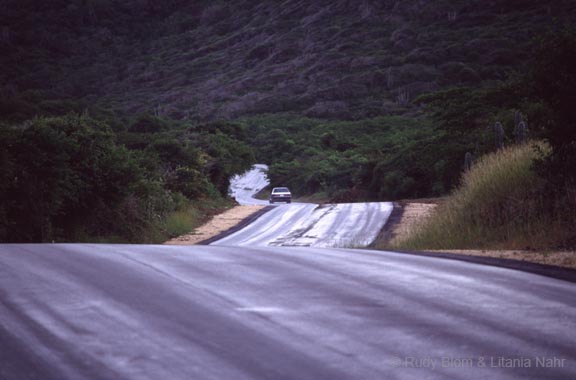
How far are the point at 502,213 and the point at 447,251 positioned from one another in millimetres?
3186

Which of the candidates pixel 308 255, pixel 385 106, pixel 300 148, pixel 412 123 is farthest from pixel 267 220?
pixel 385 106

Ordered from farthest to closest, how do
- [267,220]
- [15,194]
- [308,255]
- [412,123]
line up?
[412,123]
[267,220]
[15,194]
[308,255]

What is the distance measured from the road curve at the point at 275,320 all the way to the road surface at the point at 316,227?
36.8ft

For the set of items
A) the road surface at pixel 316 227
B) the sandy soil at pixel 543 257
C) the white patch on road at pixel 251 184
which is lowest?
the sandy soil at pixel 543 257

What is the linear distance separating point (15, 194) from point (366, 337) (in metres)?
15.3

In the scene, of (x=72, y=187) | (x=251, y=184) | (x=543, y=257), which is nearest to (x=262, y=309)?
(x=543, y=257)

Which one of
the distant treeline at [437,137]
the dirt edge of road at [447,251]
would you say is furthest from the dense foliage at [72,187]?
the distant treeline at [437,137]

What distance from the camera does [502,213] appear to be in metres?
13.2

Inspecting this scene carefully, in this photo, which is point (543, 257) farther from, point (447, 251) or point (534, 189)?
point (534, 189)

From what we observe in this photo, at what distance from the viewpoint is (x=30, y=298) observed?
5.32 meters

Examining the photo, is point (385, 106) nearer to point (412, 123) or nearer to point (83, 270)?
point (412, 123)

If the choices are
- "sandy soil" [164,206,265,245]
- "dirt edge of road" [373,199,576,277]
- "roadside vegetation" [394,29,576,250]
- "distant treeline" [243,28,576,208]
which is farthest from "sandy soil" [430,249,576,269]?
"sandy soil" [164,206,265,245]

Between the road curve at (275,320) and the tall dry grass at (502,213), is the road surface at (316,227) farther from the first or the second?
the road curve at (275,320)

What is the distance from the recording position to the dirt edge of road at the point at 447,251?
8500 millimetres
